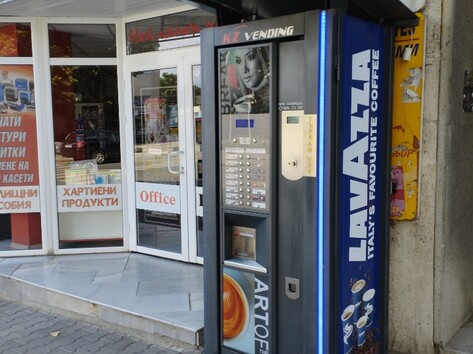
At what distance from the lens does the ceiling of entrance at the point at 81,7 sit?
15.8 feet

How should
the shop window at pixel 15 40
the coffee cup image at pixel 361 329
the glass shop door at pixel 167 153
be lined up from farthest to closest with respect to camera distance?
the shop window at pixel 15 40 < the glass shop door at pixel 167 153 < the coffee cup image at pixel 361 329

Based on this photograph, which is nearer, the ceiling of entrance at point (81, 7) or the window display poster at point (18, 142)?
the ceiling of entrance at point (81, 7)

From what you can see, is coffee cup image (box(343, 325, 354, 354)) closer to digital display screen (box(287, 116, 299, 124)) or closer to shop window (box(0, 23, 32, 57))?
digital display screen (box(287, 116, 299, 124))

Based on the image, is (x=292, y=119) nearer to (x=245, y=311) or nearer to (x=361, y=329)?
(x=245, y=311)

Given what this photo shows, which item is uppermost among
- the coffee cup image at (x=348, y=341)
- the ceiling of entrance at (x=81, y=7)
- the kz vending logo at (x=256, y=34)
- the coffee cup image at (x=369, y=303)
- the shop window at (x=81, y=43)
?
the ceiling of entrance at (x=81, y=7)

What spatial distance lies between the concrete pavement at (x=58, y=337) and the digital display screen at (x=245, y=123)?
1.78 m

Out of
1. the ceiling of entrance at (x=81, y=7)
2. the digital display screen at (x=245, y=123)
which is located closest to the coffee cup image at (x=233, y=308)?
the digital display screen at (x=245, y=123)

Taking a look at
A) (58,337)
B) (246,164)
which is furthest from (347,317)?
(58,337)

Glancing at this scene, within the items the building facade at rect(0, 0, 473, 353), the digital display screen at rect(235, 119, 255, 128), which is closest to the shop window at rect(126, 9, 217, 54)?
the building facade at rect(0, 0, 473, 353)

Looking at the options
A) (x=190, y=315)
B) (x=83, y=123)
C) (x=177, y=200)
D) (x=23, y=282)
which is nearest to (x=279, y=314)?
(x=190, y=315)

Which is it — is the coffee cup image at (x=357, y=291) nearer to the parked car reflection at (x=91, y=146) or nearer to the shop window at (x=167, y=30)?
the shop window at (x=167, y=30)

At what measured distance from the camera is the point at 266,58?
9.08 feet

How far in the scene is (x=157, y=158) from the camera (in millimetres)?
5363

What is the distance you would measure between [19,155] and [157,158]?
5.40 ft
